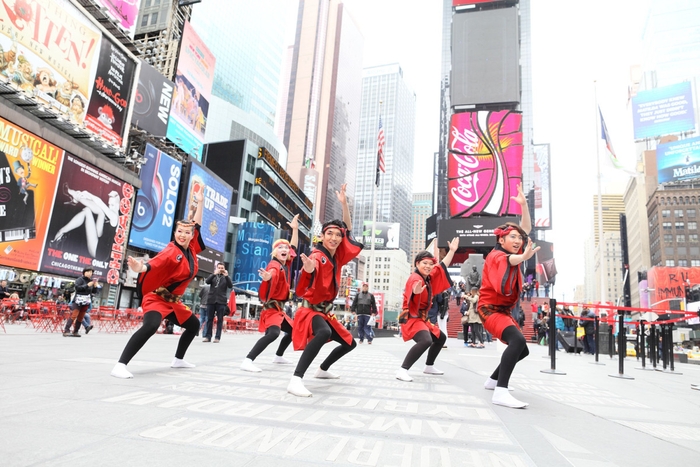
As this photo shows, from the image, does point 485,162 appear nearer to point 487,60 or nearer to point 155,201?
point 487,60

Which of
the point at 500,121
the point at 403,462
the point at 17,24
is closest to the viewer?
the point at 403,462

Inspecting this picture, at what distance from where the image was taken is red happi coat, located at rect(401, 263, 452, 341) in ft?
20.4

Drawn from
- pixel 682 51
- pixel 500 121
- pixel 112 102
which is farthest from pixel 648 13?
pixel 112 102

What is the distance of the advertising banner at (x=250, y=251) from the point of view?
54.8 m

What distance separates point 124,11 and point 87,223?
16.3 meters

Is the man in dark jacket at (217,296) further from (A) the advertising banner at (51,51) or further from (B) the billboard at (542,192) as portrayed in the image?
(B) the billboard at (542,192)

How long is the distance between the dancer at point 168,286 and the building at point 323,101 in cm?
14492

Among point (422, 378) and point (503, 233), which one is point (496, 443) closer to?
point (503, 233)

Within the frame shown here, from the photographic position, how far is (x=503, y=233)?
5.10 metres

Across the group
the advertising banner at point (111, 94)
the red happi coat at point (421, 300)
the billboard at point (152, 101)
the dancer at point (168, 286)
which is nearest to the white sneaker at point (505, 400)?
the red happi coat at point (421, 300)

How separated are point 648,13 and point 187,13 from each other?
139m

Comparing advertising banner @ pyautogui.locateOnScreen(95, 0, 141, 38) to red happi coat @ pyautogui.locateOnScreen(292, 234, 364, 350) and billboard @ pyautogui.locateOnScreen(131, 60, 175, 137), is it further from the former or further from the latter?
red happi coat @ pyautogui.locateOnScreen(292, 234, 364, 350)

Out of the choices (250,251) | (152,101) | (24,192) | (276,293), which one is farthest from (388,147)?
(276,293)

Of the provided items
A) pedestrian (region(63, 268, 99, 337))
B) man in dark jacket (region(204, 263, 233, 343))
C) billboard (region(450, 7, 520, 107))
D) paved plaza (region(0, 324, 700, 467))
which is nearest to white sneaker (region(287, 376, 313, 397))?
paved plaza (region(0, 324, 700, 467))
